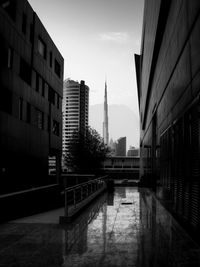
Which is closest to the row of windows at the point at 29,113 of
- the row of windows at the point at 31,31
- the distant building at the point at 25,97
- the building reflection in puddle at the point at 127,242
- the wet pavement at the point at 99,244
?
the distant building at the point at 25,97

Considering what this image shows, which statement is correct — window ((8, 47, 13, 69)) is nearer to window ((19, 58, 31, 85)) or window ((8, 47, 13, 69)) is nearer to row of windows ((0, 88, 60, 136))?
window ((19, 58, 31, 85))

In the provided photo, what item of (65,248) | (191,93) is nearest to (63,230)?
(65,248)

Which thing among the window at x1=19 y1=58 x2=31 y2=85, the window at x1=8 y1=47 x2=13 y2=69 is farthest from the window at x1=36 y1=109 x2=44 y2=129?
the window at x1=8 y1=47 x2=13 y2=69

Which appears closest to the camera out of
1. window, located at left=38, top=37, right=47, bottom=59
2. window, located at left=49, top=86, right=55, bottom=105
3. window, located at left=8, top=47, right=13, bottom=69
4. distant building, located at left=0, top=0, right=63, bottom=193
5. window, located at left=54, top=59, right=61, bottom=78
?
distant building, located at left=0, top=0, right=63, bottom=193

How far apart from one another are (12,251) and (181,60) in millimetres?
8300

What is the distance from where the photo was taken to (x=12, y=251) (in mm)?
7141

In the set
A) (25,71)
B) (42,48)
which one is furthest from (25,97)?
(42,48)

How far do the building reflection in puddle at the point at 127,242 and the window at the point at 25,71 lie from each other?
19588 millimetres

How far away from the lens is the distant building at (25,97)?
24.7 metres

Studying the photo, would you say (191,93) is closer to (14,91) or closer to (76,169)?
(14,91)

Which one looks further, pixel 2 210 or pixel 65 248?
pixel 2 210

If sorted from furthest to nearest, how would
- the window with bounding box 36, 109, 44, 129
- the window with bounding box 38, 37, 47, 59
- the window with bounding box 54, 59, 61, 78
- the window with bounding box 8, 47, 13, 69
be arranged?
the window with bounding box 54, 59, 61, 78
the window with bounding box 38, 37, 47, 59
the window with bounding box 36, 109, 44, 129
the window with bounding box 8, 47, 13, 69

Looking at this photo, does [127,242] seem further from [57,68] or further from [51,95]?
[57,68]

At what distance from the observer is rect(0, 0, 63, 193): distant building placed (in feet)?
80.9
